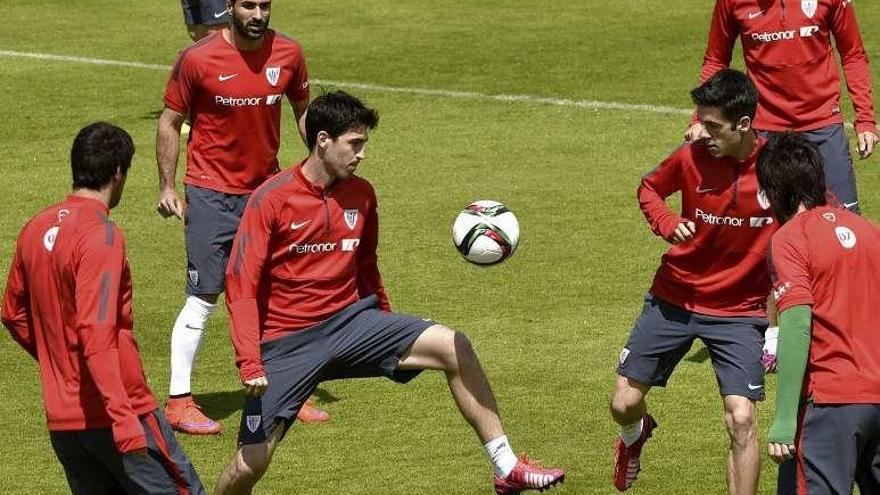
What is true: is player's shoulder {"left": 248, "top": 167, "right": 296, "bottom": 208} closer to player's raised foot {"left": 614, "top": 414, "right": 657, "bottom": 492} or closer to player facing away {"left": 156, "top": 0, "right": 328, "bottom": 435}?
player facing away {"left": 156, "top": 0, "right": 328, "bottom": 435}

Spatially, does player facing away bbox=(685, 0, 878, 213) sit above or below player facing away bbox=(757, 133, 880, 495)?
below

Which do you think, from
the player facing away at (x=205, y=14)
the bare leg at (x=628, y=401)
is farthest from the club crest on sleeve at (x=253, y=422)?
the player facing away at (x=205, y=14)

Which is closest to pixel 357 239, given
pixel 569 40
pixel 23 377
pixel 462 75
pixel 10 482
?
pixel 10 482

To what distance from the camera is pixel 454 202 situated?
17.6m

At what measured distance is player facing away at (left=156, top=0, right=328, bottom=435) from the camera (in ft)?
39.9

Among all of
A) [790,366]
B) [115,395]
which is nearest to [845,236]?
[790,366]

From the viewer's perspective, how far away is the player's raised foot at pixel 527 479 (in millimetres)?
9852

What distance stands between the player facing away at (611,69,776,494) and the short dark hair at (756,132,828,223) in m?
1.48

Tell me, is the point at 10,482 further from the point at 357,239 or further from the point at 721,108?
the point at 721,108

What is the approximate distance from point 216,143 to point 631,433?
355cm

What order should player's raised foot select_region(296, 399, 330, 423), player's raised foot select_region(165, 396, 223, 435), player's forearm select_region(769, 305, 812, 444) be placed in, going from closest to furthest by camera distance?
player's forearm select_region(769, 305, 812, 444), player's raised foot select_region(165, 396, 223, 435), player's raised foot select_region(296, 399, 330, 423)

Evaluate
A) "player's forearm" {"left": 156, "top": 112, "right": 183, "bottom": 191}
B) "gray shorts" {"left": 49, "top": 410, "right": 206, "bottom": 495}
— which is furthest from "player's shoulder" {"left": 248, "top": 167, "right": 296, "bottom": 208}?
"player's forearm" {"left": 156, "top": 112, "right": 183, "bottom": 191}

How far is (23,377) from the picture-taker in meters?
13.1

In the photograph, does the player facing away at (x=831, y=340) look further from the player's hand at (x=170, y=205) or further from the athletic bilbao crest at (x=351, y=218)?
the player's hand at (x=170, y=205)
